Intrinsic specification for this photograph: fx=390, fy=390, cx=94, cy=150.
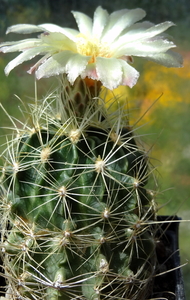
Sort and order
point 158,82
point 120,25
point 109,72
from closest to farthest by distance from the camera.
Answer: point 109,72
point 120,25
point 158,82

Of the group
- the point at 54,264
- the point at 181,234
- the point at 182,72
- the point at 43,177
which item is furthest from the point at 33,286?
the point at 182,72

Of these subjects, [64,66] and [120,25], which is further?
[120,25]

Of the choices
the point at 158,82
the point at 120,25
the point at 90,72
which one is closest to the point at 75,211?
the point at 90,72

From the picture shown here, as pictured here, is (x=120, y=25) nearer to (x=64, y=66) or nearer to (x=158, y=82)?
(x=64, y=66)

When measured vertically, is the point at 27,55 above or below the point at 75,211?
above

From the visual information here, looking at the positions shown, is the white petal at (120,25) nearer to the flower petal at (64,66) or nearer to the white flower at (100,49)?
the white flower at (100,49)

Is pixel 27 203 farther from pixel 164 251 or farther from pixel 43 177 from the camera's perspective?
pixel 164 251

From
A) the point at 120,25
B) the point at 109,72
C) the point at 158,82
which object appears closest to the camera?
the point at 109,72

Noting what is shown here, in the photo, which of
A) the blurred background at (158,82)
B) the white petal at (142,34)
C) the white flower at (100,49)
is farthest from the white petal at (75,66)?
the blurred background at (158,82)

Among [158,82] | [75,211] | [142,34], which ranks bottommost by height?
[75,211]
